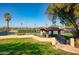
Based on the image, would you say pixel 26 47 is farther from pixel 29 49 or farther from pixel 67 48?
pixel 67 48

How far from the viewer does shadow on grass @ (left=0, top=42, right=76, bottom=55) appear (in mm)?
2059

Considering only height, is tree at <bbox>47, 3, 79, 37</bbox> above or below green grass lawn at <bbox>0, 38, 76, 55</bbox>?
above

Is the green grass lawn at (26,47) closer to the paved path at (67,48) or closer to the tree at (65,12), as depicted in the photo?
the paved path at (67,48)

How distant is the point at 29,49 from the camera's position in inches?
81.3

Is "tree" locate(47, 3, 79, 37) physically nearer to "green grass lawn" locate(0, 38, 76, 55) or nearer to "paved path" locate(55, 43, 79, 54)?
"paved path" locate(55, 43, 79, 54)

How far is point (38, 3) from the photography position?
6.79 feet

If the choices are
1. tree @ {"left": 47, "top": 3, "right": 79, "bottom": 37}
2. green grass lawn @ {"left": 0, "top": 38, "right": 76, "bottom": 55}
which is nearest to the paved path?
green grass lawn @ {"left": 0, "top": 38, "right": 76, "bottom": 55}

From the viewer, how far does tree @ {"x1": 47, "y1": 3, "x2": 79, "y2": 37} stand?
2.07m

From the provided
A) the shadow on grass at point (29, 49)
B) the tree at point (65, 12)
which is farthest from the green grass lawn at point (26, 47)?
the tree at point (65, 12)

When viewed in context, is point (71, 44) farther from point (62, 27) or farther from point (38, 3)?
point (38, 3)

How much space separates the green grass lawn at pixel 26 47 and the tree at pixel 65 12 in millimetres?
274

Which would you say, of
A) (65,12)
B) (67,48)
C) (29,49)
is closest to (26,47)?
(29,49)
